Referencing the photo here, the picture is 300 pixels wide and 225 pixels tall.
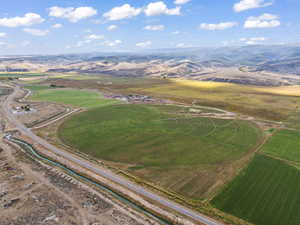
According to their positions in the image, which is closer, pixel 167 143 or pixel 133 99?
pixel 167 143

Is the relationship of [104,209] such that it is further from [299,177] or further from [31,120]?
[31,120]

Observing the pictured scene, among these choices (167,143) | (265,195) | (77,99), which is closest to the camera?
(265,195)

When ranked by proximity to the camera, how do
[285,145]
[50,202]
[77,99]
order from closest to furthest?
1. [50,202]
2. [285,145]
3. [77,99]

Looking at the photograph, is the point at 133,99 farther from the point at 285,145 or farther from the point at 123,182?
the point at 123,182

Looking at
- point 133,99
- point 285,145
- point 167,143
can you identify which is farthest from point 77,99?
point 285,145

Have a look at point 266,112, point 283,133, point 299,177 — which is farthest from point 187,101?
point 299,177

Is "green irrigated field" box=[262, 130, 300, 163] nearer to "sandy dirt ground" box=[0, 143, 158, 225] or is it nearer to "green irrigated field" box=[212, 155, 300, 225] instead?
"green irrigated field" box=[212, 155, 300, 225]

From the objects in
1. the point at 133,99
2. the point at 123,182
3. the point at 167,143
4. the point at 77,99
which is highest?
the point at 77,99

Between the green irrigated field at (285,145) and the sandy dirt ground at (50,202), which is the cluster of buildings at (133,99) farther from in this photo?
the sandy dirt ground at (50,202)
